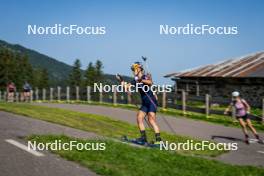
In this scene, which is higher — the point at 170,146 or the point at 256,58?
the point at 256,58

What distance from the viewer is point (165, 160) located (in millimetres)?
8859

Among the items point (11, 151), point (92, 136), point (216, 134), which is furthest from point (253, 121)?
point (11, 151)

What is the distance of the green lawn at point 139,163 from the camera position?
7.63 metres

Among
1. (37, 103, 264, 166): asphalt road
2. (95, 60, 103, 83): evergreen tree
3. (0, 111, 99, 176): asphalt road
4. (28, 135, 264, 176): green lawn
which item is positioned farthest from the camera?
(95, 60, 103, 83): evergreen tree

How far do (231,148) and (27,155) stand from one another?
23.6 feet

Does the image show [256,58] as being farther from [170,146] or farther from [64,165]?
[64,165]

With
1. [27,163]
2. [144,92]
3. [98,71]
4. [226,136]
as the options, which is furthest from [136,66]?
[98,71]

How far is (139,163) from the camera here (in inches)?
323

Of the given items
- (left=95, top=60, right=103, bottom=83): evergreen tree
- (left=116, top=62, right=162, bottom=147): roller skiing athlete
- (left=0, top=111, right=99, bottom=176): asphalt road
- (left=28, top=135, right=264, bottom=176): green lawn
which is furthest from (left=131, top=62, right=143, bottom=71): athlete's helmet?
(left=95, top=60, right=103, bottom=83): evergreen tree

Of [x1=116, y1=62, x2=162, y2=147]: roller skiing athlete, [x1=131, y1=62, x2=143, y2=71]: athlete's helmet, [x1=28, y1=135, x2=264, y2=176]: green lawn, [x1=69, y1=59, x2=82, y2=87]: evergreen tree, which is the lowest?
[x1=28, y1=135, x2=264, y2=176]: green lawn

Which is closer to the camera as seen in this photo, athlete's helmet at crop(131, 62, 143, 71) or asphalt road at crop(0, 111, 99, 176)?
asphalt road at crop(0, 111, 99, 176)

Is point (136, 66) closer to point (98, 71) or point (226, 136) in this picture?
point (226, 136)

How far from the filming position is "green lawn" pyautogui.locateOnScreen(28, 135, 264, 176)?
300 inches

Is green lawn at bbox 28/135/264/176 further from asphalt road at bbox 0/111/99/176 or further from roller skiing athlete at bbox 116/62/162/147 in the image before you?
roller skiing athlete at bbox 116/62/162/147
